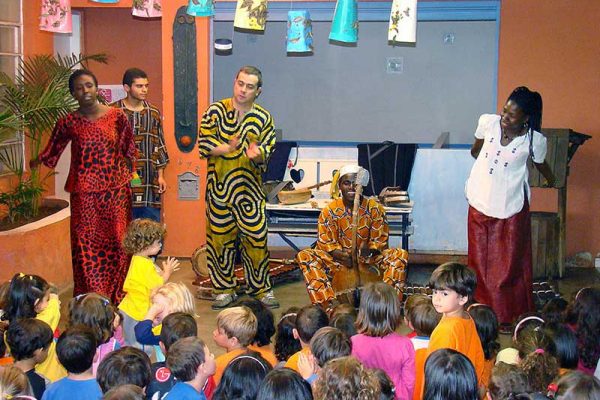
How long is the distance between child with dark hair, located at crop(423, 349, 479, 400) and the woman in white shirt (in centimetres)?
347

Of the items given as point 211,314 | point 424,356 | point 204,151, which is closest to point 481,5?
point 204,151

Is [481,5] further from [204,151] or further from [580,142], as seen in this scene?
[204,151]

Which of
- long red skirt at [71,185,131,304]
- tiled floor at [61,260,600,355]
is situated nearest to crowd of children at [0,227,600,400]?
long red skirt at [71,185,131,304]

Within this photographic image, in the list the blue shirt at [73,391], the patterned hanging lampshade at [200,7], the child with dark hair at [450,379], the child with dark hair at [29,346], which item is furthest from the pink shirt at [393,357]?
the patterned hanging lampshade at [200,7]

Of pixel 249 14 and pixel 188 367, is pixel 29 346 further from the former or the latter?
pixel 249 14

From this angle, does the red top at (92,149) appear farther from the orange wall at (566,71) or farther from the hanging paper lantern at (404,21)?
the orange wall at (566,71)

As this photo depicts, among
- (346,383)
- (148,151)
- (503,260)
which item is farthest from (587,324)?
(148,151)

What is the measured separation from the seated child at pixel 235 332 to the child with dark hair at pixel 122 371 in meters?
0.61

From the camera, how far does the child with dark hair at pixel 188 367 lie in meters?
3.80

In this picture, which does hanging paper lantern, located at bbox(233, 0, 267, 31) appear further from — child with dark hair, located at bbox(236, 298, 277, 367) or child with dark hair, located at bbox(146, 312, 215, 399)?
child with dark hair, located at bbox(146, 312, 215, 399)

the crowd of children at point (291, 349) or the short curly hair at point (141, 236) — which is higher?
the short curly hair at point (141, 236)

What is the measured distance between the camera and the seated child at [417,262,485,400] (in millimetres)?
4520

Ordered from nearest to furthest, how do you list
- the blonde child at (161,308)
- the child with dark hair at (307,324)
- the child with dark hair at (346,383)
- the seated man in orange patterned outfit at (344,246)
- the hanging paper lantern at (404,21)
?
1. the child with dark hair at (346,383)
2. the child with dark hair at (307,324)
3. the blonde child at (161,308)
4. the hanging paper lantern at (404,21)
5. the seated man in orange patterned outfit at (344,246)

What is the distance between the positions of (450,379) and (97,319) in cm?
190
